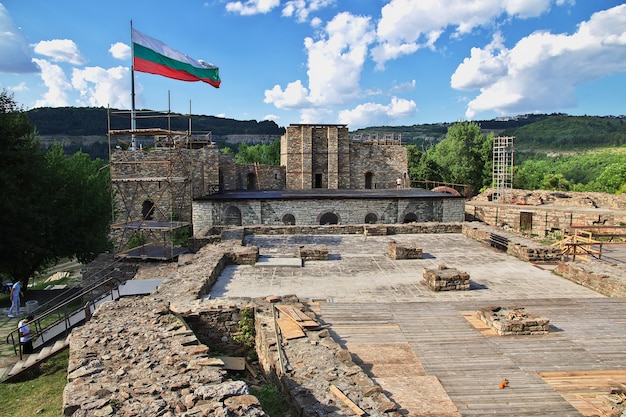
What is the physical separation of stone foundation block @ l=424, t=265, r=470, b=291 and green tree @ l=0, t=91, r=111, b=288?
15.7 meters

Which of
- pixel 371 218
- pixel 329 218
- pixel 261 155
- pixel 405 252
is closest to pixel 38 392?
pixel 405 252

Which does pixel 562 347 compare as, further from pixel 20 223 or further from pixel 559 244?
pixel 20 223

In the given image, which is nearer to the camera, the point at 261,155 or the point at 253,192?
the point at 253,192

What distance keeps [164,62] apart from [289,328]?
22414mm

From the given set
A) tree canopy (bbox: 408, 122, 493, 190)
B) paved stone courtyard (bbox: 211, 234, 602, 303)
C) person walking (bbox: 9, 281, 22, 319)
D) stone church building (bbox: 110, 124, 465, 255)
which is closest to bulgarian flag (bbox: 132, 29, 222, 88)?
stone church building (bbox: 110, 124, 465, 255)

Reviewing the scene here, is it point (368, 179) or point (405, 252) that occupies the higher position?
point (368, 179)

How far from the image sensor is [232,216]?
939 inches

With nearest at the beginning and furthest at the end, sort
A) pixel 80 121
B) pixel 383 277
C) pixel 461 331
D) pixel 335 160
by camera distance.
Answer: pixel 461 331 → pixel 383 277 → pixel 335 160 → pixel 80 121

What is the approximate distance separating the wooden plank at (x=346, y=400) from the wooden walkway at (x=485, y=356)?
869mm

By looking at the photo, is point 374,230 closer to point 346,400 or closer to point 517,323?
point 517,323

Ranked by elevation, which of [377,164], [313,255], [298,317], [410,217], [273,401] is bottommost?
[273,401]

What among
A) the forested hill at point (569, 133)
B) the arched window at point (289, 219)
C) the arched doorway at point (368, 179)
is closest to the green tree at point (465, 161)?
the arched doorway at point (368, 179)

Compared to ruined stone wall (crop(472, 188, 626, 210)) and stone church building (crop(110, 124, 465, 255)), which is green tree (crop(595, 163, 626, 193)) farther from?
stone church building (crop(110, 124, 465, 255))

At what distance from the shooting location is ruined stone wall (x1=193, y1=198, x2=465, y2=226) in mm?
23578
